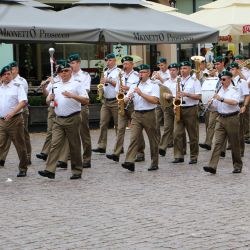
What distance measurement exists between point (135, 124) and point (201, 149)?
11.0 feet

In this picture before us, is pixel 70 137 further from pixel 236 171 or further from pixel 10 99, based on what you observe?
pixel 236 171

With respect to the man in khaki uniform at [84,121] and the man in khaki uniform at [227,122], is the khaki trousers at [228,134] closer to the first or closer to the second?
the man in khaki uniform at [227,122]

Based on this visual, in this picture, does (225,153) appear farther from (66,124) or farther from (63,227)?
(63,227)

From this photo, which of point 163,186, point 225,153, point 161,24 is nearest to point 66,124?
point 163,186

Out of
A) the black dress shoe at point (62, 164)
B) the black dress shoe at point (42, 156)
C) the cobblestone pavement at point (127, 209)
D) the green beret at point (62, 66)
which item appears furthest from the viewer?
the black dress shoe at point (42, 156)

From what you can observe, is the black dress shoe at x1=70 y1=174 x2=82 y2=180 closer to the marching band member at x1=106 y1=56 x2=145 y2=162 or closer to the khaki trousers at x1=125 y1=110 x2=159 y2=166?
the khaki trousers at x1=125 y1=110 x2=159 y2=166

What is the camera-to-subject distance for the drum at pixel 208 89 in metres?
16.6

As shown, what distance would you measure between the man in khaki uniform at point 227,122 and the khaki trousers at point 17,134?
296cm

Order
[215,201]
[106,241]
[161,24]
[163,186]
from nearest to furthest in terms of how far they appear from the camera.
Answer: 1. [106,241]
2. [215,201]
3. [163,186]
4. [161,24]

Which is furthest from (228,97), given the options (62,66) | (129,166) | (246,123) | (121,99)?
(246,123)

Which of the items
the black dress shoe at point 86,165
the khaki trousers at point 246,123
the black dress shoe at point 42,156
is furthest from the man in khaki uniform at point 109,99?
the khaki trousers at point 246,123

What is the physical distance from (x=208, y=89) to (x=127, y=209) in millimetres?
6541

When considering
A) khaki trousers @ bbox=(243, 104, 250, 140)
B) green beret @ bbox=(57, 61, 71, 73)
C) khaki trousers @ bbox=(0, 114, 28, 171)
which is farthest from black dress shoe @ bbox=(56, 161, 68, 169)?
khaki trousers @ bbox=(243, 104, 250, 140)

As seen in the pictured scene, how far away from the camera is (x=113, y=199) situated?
11.5m
